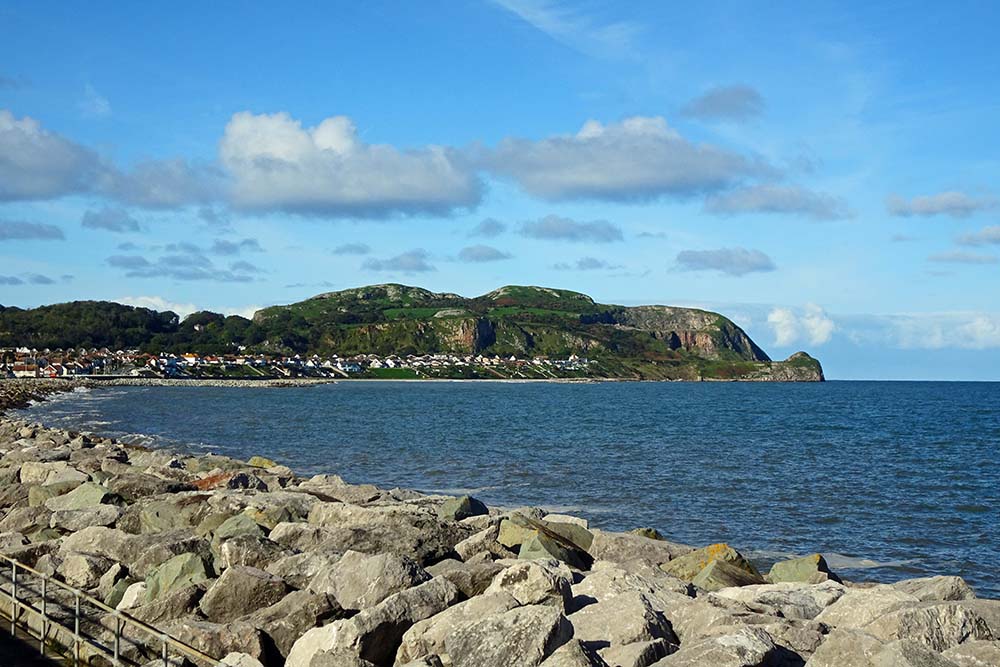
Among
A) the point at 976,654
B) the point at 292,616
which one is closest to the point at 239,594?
the point at 292,616

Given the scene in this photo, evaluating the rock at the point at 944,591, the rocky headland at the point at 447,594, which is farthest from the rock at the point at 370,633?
the rock at the point at 944,591

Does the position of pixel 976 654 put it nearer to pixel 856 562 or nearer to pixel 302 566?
pixel 302 566

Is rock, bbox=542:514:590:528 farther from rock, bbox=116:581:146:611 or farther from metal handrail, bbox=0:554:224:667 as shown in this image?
metal handrail, bbox=0:554:224:667

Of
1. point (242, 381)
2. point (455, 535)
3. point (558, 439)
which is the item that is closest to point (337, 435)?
point (558, 439)

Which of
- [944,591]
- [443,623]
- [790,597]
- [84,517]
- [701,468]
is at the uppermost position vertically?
[443,623]

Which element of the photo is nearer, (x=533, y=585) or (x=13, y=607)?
(x=533, y=585)

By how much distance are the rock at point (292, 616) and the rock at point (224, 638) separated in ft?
0.62

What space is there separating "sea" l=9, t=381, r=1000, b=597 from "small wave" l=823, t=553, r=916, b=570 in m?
0.05

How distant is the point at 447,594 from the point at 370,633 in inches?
52.2

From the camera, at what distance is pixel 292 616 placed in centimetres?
995

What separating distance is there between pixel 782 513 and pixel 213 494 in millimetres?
15581

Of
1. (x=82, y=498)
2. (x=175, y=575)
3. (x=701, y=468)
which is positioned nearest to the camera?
(x=175, y=575)

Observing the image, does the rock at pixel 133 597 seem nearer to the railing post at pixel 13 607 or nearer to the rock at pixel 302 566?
the railing post at pixel 13 607

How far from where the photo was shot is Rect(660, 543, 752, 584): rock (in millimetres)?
14336
